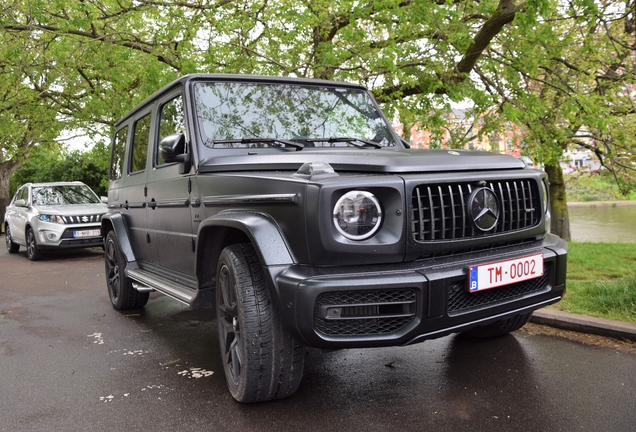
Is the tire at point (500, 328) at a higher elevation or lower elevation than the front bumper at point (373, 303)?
lower

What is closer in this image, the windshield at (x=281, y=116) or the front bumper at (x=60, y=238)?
the windshield at (x=281, y=116)

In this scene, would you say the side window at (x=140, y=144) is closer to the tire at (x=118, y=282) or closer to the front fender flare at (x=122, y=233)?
the front fender flare at (x=122, y=233)

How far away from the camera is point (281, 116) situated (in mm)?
4027

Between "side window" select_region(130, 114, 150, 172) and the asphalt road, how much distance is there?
4.88 ft

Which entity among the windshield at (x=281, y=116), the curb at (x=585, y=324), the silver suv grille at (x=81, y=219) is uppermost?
the windshield at (x=281, y=116)

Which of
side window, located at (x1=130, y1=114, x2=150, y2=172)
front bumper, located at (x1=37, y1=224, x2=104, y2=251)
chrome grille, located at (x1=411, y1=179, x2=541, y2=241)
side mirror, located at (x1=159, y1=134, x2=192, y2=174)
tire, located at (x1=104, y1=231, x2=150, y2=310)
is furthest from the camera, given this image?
front bumper, located at (x1=37, y1=224, x2=104, y2=251)

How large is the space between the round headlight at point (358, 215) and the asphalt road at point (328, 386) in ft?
3.30

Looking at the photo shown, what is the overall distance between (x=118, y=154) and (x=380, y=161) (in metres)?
3.95

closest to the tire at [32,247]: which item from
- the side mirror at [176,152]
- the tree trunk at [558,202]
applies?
the side mirror at [176,152]

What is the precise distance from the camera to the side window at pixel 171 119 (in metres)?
4.09

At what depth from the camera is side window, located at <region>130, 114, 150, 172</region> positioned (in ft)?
16.2

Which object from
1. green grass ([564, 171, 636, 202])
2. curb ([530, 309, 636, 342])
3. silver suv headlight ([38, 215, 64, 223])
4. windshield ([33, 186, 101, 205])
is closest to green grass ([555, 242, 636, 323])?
curb ([530, 309, 636, 342])

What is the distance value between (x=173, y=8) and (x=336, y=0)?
3.06 meters

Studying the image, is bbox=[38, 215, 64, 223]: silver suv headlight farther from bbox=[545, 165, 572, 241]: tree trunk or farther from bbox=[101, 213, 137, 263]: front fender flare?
bbox=[545, 165, 572, 241]: tree trunk
